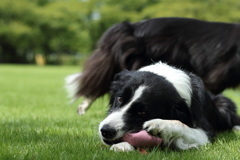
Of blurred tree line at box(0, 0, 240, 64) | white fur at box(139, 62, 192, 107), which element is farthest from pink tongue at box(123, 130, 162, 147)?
blurred tree line at box(0, 0, 240, 64)

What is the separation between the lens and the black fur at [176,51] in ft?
18.9

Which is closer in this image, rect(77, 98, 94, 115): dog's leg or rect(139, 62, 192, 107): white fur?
rect(139, 62, 192, 107): white fur

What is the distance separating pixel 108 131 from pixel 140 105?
0.41m

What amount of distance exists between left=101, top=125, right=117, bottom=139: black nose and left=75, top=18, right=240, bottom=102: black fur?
108 inches

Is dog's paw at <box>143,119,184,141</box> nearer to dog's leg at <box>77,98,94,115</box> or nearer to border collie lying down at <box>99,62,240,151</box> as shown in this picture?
border collie lying down at <box>99,62,240,151</box>

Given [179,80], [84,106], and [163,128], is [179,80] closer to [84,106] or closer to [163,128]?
[163,128]

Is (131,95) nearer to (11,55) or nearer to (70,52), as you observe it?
(11,55)

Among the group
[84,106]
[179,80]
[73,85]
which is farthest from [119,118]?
[73,85]

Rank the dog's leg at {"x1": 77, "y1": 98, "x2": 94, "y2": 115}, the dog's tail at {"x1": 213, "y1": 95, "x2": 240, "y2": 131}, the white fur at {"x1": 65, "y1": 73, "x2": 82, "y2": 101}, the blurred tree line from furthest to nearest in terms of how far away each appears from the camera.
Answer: the blurred tree line
the white fur at {"x1": 65, "y1": 73, "x2": 82, "y2": 101}
the dog's leg at {"x1": 77, "y1": 98, "x2": 94, "y2": 115}
the dog's tail at {"x1": 213, "y1": 95, "x2": 240, "y2": 131}

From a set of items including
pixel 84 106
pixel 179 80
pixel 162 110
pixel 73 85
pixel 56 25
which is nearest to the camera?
pixel 162 110

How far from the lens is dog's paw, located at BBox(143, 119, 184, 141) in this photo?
9.45ft

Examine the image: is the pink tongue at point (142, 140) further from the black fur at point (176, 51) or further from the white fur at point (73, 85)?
the white fur at point (73, 85)

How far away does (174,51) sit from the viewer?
5770 mm

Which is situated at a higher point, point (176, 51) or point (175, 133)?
point (175, 133)
